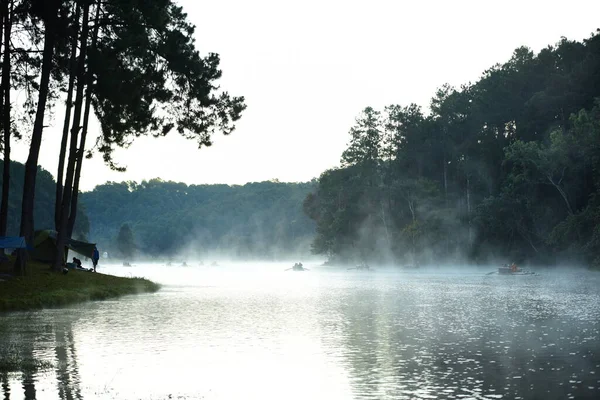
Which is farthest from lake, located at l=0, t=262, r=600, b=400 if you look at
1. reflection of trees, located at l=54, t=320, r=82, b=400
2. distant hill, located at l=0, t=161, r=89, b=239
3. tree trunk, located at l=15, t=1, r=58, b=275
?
distant hill, located at l=0, t=161, r=89, b=239

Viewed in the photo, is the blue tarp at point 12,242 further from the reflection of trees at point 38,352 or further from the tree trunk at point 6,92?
the reflection of trees at point 38,352

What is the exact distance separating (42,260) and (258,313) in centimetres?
2532

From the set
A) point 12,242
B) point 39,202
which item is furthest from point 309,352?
point 39,202

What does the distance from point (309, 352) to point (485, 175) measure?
94.3m

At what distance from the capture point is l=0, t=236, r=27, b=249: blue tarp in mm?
36781

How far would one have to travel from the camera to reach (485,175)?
361 feet

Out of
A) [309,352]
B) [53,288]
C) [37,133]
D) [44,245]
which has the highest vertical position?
[37,133]

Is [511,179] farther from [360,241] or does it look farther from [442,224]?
[360,241]

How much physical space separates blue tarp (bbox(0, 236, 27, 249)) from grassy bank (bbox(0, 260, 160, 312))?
63.7 inches

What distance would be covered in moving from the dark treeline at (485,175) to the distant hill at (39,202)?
51052 mm

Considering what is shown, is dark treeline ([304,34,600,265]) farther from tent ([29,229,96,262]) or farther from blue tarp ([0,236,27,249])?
blue tarp ([0,236,27,249])

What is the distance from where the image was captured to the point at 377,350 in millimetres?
19875

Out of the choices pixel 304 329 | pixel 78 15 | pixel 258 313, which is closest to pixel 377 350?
pixel 304 329

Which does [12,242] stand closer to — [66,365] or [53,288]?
[53,288]
